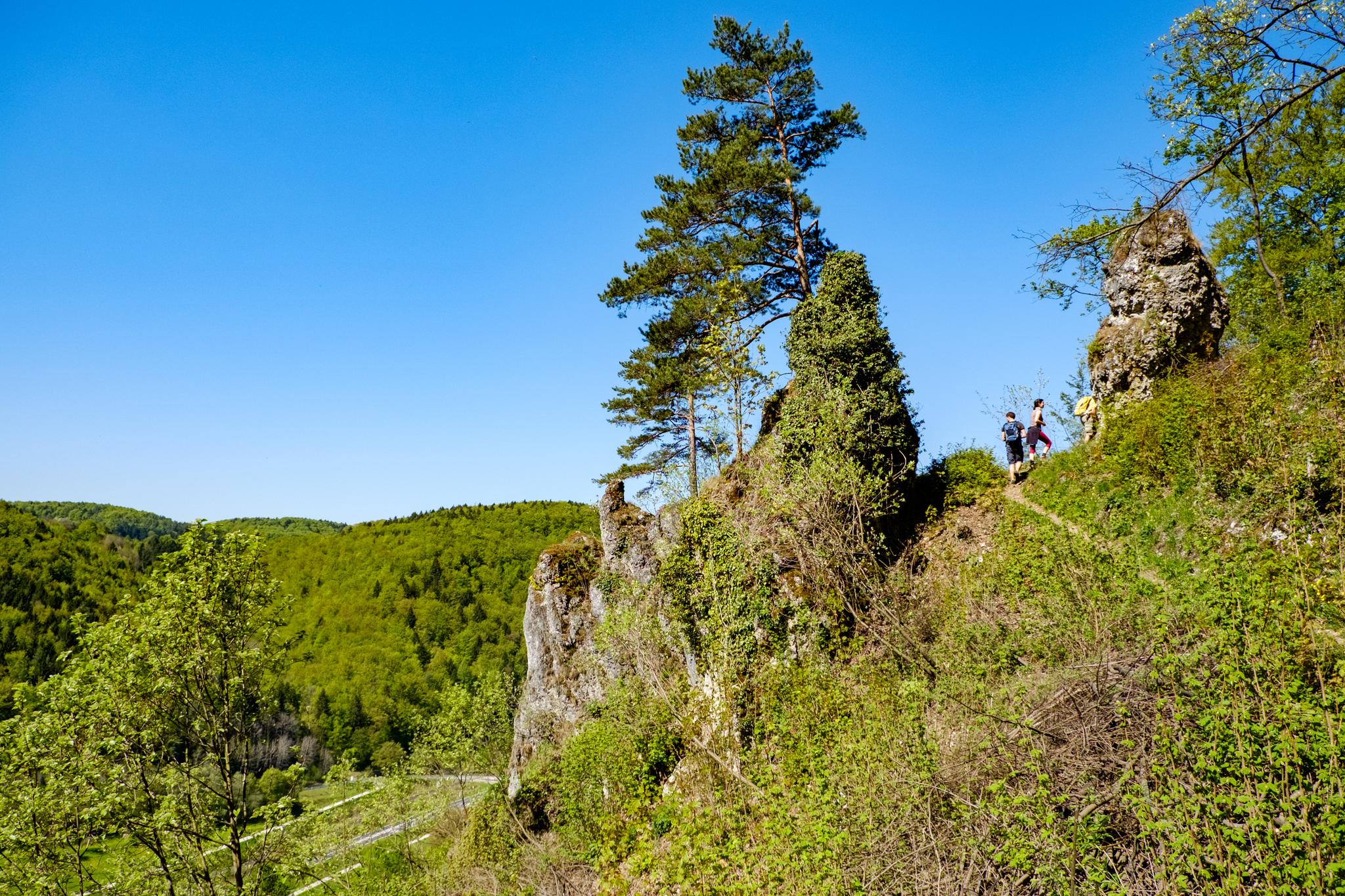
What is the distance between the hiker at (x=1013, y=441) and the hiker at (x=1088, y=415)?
4.11 feet

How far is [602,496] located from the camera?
20.4 m

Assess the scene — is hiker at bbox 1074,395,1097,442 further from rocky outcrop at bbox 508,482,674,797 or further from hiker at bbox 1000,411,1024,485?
rocky outcrop at bbox 508,482,674,797

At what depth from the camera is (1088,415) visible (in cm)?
1427

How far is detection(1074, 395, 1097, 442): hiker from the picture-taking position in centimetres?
1408

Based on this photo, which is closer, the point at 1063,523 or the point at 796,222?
the point at 1063,523

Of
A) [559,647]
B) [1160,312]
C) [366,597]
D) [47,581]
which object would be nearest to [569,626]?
[559,647]

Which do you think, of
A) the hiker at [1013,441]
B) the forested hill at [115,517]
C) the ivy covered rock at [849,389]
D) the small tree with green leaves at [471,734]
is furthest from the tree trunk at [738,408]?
the forested hill at [115,517]

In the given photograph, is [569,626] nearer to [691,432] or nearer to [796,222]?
[691,432]

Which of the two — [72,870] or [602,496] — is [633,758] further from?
[72,870]

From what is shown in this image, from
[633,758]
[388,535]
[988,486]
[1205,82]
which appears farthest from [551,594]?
[388,535]

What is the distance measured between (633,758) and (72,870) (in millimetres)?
10646

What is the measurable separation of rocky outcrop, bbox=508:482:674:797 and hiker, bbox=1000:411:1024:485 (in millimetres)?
9579

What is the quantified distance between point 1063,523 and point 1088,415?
476 cm

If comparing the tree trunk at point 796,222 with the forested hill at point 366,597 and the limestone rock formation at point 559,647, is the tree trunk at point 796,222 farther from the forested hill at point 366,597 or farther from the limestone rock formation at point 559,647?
the forested hill at point 366,597
